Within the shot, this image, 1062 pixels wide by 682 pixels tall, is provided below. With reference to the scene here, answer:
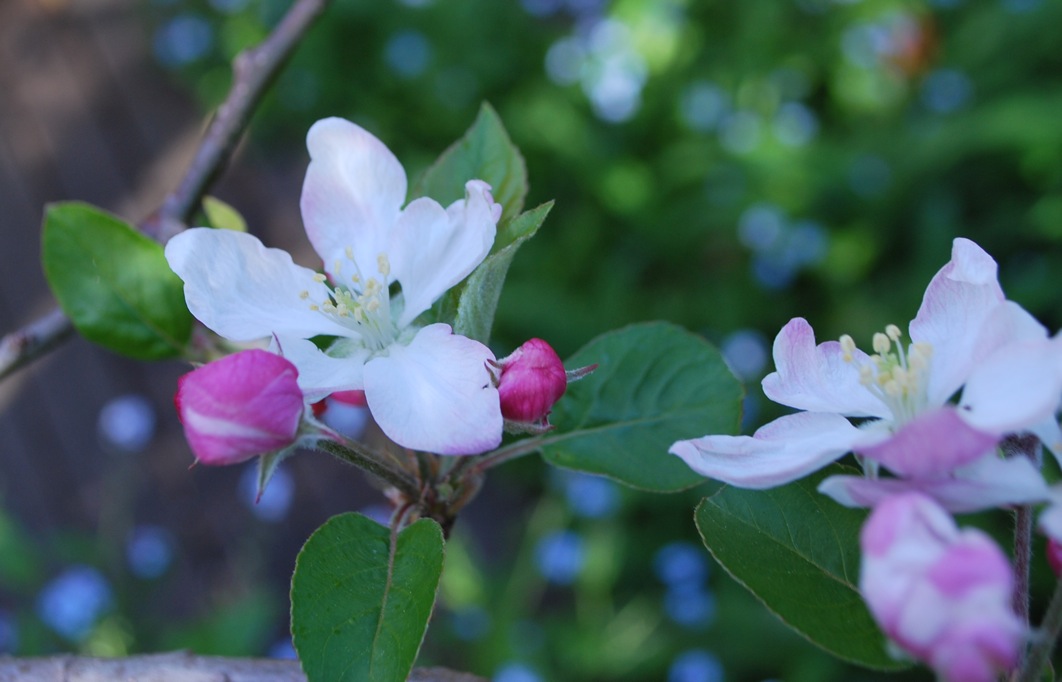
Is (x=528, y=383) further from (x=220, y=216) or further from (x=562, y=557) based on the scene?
(x=562, y=557)

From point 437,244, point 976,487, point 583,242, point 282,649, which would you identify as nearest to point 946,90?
point 583,242

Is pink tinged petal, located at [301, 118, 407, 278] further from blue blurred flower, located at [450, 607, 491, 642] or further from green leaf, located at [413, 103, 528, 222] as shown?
blue blurred flower, located at [450, 607, 491, 642]

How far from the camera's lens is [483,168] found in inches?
→ 33.5

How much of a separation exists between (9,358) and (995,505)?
795 mm

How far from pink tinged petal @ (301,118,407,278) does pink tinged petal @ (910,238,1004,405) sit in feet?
1.30

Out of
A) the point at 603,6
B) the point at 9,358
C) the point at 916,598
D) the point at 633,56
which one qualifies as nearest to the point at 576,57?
the point at 633,56

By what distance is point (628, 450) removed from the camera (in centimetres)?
83

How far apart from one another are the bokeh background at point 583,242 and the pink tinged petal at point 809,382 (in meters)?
1.62

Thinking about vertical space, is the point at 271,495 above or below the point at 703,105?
below

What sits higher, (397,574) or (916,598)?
(916,598)

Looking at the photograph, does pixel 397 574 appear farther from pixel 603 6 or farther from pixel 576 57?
pixel 603 6

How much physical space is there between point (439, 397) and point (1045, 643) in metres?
0.37

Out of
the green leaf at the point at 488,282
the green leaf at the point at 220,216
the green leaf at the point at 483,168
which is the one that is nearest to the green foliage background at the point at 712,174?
the green leaf at the point at 220,216

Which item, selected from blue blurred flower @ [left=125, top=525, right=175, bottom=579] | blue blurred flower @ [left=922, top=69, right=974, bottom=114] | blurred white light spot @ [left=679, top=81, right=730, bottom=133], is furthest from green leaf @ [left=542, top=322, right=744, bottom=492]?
blue blurred flower @ [left=922, top=69, right=974, bottom=114]
